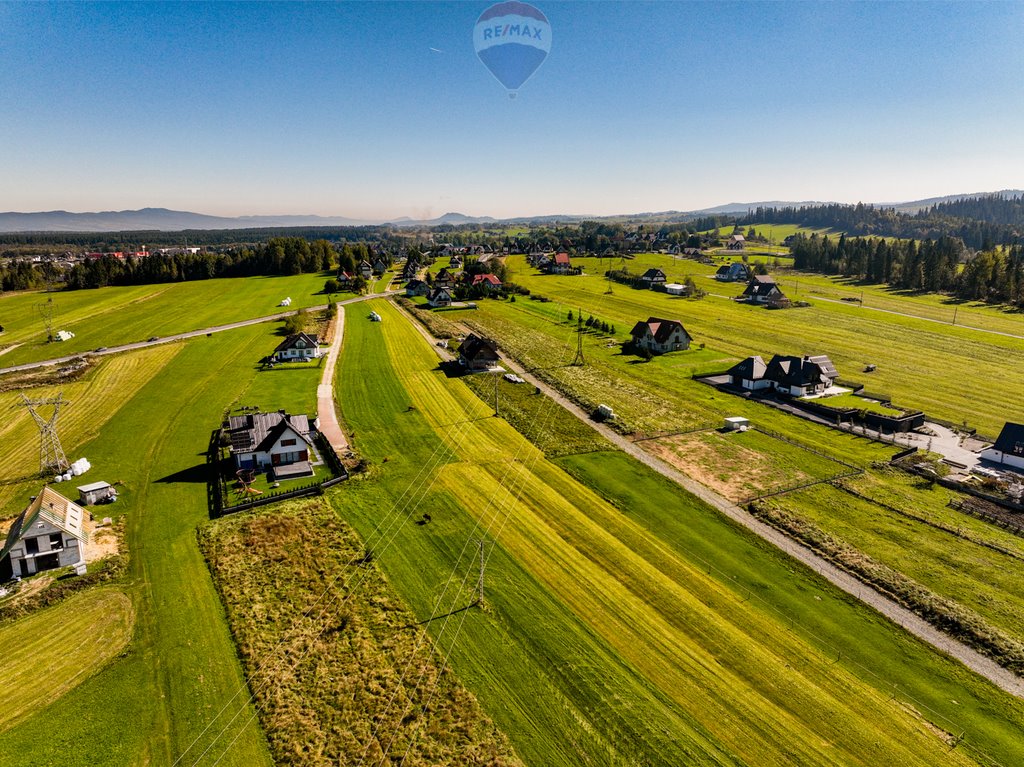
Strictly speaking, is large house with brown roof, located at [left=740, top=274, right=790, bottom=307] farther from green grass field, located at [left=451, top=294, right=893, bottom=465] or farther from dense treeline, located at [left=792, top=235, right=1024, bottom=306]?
dense treeline, located at [left=792, top=235, right=1024, bottom=306]

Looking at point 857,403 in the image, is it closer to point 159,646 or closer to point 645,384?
point 645,384

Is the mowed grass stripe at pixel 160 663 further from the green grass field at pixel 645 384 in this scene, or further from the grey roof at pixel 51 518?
the green grass field at pixel 645 384

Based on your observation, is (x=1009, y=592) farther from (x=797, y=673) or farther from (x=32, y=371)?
(x=32, y=371)

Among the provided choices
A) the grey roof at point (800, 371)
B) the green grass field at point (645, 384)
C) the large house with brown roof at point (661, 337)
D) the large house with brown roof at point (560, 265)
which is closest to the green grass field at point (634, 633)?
the green grass field at point (645, 384)

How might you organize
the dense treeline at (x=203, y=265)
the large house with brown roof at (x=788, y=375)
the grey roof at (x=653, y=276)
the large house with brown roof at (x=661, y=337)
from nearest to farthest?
the large house with brown roof at (x=788, y=375) → the large house with brown roof at (x=661, y=337) → the grey roof at (x=653, y=276) → the dense treeline at (x=203, y=265)

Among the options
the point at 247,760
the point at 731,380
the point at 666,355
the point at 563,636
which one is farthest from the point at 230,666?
the point at 666,355
